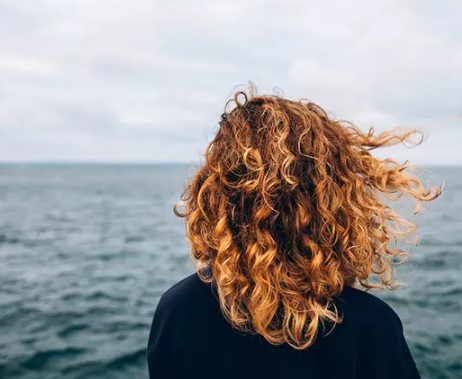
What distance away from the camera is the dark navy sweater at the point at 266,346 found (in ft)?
6.83

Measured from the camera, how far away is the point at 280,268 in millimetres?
2191

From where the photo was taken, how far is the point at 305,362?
2.12 m

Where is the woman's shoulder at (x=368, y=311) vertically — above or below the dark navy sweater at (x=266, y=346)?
above

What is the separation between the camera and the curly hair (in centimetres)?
217

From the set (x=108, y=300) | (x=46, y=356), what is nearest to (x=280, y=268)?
(x=46, y=356)

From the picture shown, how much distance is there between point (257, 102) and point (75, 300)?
39.3 feet

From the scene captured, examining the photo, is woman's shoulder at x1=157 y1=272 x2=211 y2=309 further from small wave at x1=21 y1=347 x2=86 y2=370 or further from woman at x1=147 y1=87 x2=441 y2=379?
small wave at x1=21 y1=347 x2=86 y2=370

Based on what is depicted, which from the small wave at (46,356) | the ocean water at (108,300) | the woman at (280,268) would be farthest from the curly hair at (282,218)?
the small wave at (46,356)

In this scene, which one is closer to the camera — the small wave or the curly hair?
the curly hair

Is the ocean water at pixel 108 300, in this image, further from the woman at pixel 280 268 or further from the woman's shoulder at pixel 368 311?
the woman's shoulder at pixel 368 311

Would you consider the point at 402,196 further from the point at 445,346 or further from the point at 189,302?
the point at 445,346

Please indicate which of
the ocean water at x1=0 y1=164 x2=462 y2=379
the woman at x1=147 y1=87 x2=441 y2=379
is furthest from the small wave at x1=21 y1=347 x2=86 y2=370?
the woman at x1=147 y1=87 x2=441 y2=379

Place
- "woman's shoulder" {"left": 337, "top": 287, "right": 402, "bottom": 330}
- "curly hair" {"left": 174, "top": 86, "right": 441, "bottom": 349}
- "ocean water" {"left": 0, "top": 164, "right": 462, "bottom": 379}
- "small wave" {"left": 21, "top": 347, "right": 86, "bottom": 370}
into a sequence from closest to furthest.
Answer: "woman's shoulder" {"left": 337, "top": 287, "right": 402, "bottom": 330}
"curly hair" {"left": 174, "top": 86, "right": 441, "bottom": 349}
"small wave" {"left": 21, "top": 347, "right": 86, "bottom": 370}
"ocean water" {"left": 0, "top": 164, "right": 462, "bottom": 379}

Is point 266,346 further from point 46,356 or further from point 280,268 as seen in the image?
point 46,356
